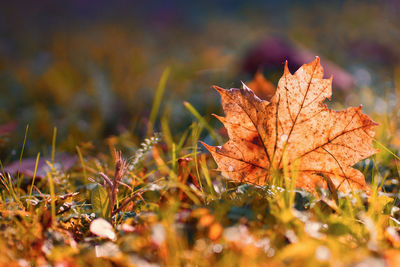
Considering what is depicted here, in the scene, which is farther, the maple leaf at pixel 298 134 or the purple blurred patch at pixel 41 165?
the purple blurred patch at pixel 41 165

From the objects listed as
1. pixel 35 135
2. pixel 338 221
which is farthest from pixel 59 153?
pixel 338 221

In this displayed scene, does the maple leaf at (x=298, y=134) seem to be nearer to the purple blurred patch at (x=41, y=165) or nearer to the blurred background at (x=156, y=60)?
the blurred background at (x=156, y=60)

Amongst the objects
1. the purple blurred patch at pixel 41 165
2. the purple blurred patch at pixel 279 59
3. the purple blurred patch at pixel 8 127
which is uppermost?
the purple blurred patch at pixel 279 59

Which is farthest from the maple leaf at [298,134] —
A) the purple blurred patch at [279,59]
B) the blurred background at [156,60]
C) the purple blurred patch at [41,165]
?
the purple blurred patch at [279,59]

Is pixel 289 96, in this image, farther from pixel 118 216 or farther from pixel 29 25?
pixel 29 25

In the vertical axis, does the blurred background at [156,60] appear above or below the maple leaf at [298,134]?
below

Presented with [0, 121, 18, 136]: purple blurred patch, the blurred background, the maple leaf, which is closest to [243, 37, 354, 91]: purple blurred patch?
the blurred background
